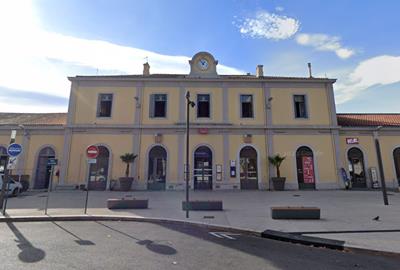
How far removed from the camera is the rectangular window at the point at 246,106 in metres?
20.4

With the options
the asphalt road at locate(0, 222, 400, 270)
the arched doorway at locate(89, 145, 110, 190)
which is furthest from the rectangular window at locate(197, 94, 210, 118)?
the asphalt road at locate(0, 222, 400, 270)

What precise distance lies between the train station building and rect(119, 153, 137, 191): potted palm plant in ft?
1.86

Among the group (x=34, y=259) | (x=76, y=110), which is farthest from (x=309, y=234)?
(x=76, y=110)

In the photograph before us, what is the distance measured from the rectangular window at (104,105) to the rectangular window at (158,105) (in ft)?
11.3

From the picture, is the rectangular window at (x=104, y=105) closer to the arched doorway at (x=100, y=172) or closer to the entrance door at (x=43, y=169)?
A: the arched doorway at (x=100, y=172)

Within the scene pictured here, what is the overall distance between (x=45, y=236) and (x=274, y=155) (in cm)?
1632

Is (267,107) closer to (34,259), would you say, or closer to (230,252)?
(230,252)

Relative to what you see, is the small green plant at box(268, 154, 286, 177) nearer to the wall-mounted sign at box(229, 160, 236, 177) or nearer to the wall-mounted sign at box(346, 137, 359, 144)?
the wall-mounted sign at box(229, 160, 236, 177)

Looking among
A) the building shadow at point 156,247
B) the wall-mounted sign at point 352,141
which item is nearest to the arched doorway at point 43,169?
the building shadow at point 156,247

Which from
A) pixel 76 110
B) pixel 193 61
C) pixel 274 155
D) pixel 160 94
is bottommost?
pixel 274 155

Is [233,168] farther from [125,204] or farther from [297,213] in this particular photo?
[297,213]

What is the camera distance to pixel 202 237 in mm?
6578

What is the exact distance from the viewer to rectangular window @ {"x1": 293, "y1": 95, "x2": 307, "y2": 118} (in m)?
20.6

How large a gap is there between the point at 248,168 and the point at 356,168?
29.9 feet
